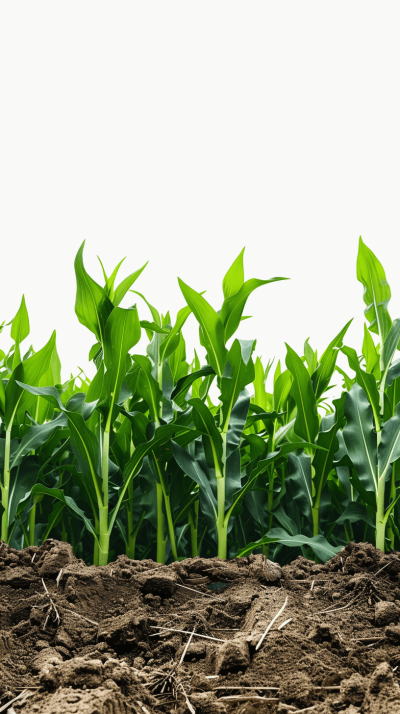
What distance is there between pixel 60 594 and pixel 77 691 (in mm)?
539

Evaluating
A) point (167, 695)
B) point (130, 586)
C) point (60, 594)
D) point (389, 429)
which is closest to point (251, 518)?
point (389, 429)

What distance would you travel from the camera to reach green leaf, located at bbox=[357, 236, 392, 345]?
7.48ft

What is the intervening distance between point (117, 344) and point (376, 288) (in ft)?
4.03

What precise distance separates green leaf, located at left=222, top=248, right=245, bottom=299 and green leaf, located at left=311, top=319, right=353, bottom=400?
539 millimetres

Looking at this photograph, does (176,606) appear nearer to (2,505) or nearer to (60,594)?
(60,594)

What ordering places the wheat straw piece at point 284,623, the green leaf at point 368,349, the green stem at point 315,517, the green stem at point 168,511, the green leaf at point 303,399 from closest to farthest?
the wheat straw piece at point 284,623 → the green stem at point 168,511 → the green leaf at point 303,399 → the green stem at point 315,517 → the green leaf at point 368,349

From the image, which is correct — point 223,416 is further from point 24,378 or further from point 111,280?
point 24,378

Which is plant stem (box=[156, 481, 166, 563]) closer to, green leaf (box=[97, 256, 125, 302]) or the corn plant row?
the corn plant row

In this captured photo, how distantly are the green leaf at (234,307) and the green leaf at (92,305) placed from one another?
491mm

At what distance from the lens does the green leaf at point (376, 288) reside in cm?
228

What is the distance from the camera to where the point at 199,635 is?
1.31 metres

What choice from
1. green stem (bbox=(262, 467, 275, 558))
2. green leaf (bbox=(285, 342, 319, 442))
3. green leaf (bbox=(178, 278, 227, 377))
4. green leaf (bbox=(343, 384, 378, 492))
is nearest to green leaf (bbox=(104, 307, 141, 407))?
green leaf (bbox=(178, 278, 227, 377))

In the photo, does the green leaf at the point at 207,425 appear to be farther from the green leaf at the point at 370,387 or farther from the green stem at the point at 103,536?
the green leaf at the point at 370,387

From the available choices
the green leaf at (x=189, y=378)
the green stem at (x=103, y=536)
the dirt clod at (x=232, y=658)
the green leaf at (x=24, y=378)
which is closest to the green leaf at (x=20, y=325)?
the green leaf at (x=24, y=378)
